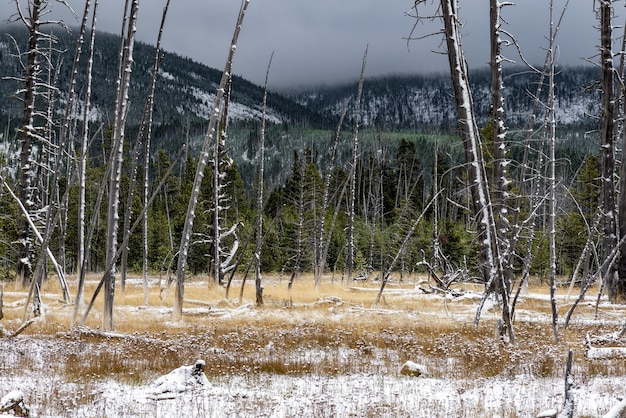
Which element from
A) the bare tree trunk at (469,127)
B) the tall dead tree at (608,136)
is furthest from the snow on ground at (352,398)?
the tall dead tree at (608,136)

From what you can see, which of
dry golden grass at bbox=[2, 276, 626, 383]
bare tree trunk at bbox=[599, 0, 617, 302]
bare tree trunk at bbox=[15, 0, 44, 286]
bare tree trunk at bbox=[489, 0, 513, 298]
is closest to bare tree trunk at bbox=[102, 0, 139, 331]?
dry golden grass at bbox=[2, 276, 626, 383]

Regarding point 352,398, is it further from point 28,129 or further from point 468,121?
point 28,129

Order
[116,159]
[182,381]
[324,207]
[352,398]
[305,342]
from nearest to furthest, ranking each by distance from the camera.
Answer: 1. [352,398]
2. [182,381]
3. [305,342]
4. [116,159]
5. [324,207]

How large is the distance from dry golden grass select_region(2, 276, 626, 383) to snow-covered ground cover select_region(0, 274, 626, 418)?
35mm

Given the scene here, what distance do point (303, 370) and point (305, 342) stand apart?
214 centimetres

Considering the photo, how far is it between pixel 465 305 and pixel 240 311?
774 centimetres

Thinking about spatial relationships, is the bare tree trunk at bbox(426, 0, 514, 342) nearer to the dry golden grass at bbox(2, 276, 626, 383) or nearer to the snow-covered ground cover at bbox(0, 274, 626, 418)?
the dry golden grass at bbox(2, 276, 626, 383)

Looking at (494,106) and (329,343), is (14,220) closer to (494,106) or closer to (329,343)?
(329,343)

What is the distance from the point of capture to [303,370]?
8.25m

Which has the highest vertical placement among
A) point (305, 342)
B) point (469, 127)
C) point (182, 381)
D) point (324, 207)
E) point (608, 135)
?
point (608, 135)

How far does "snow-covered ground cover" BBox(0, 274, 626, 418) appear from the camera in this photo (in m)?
6.55

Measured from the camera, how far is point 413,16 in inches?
451

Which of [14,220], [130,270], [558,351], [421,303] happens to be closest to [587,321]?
[558,351]

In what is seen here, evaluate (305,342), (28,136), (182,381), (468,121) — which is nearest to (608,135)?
(468,121)
